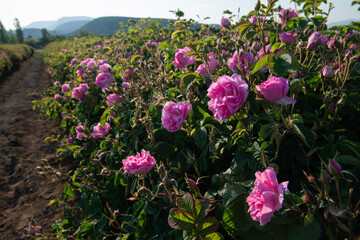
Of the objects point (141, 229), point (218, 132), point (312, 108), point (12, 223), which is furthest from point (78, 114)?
point (312, 108)

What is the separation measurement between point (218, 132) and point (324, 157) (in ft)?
1.52

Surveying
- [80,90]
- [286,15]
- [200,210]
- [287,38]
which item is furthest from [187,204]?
[80,90]

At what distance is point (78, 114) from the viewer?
313cm

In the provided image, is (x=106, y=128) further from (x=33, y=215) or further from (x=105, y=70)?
(x=33, y=215)

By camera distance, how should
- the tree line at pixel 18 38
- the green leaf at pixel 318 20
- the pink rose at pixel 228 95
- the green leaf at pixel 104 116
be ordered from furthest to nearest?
the tree line at pixel 18 38
the green leaf at pixel 318 20
the green leaf at pixel 104 116
the pink rose at pixel 228 95

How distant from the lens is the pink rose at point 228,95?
2.74 ft

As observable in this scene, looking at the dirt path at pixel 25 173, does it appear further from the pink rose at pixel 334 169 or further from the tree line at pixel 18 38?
the tree line at pixel 18 38

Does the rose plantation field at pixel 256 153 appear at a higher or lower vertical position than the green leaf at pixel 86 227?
higher

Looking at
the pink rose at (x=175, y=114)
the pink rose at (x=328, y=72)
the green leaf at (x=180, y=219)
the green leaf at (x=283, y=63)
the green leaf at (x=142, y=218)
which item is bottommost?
the green leaf at (x=142, y=218)

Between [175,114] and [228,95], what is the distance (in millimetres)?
325

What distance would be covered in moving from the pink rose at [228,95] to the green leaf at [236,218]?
325 millimetres

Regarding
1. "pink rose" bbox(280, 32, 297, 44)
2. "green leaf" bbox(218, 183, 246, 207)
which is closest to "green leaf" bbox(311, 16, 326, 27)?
"pink rose" bbox(280, 32, 297, 44)

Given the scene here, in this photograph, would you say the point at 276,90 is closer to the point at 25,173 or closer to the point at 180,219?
the point at 180,219

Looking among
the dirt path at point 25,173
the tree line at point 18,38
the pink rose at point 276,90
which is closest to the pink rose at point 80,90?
the dirt path at point 25,173
